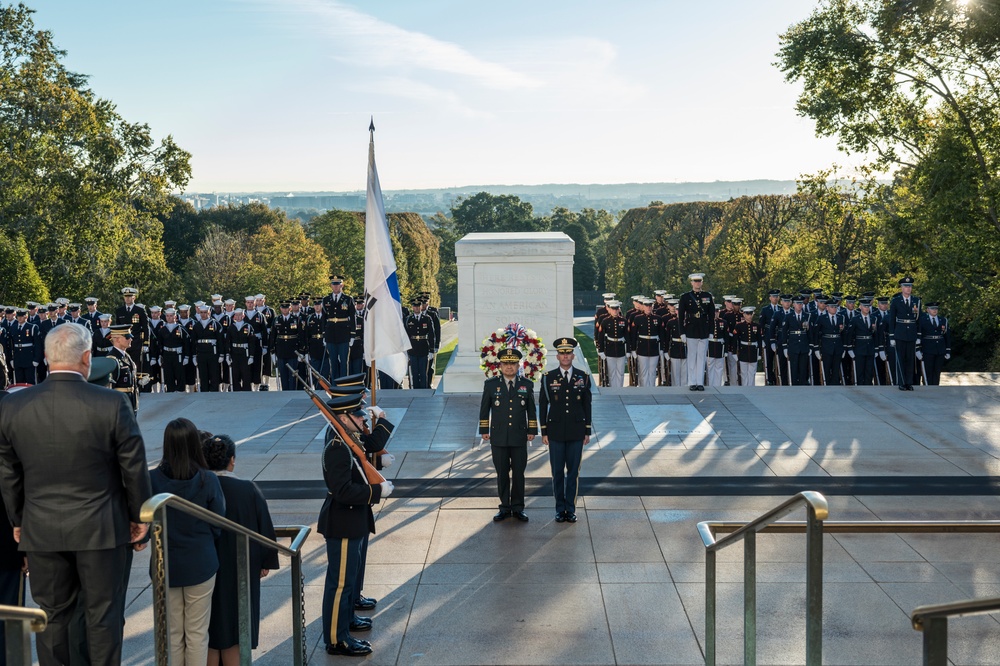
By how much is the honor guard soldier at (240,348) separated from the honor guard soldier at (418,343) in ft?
8.45

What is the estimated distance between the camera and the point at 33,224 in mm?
29422

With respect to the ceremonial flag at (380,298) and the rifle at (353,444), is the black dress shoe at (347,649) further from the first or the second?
the ceremonial flag at (380,298)

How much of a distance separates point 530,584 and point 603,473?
3253 millimetres

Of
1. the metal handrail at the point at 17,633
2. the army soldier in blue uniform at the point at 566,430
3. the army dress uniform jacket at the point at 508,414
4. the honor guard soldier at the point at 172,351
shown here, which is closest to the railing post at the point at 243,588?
the metal handrail at the point at 17,633

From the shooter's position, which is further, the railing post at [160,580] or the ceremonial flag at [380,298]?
the ceremonial flag at [380,298]

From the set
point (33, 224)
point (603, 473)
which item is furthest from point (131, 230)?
point (603, 473)

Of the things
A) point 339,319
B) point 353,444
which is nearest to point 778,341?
point 339,319

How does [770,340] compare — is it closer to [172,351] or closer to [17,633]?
[172,351]

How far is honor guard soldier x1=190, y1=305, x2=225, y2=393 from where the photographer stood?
51.8 ft

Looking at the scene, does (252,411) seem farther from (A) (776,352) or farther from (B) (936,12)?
(B) (936,12)

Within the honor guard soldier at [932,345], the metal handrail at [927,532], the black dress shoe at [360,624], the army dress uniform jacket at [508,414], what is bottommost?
the black dress shoe at [360,624]

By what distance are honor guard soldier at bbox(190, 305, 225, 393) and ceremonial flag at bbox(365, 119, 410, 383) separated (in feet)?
23.0

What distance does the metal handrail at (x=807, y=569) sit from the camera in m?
3.91

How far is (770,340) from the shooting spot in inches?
670
